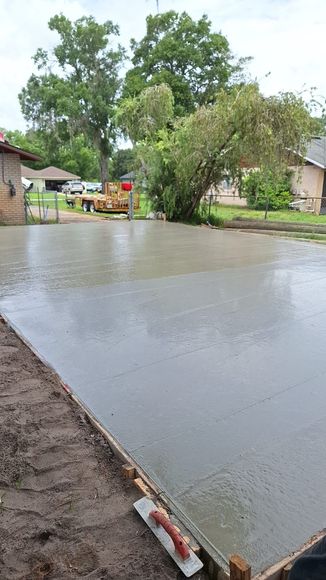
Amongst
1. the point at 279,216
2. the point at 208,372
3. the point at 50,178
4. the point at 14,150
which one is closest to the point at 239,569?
the point at 208,372

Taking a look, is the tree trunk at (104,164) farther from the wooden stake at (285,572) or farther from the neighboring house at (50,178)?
the wooden stake at (285,572)

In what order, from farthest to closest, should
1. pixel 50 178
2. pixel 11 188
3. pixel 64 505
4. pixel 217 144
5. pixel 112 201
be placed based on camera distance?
pixel 50 178, pixel 112 201, pixel 11 188, pixel 217 144, pixel 64 505

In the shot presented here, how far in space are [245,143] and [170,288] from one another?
28.7 ft

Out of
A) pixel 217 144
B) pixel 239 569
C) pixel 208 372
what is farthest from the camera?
pixel 217 144

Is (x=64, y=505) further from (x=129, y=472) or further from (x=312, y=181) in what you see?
(x=312, y=181)

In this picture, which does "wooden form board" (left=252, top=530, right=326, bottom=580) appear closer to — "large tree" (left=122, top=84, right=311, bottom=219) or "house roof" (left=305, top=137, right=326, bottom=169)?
"large tree" (left=122, top=84, right=311, bottom=219)

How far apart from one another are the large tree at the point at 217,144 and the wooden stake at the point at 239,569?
12.0m

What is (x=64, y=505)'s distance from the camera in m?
1.82

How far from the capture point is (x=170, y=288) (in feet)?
17.8

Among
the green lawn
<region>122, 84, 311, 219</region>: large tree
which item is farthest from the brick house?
the green lawn

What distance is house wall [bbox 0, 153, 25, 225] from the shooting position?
13867 mm

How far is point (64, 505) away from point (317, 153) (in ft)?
78.3

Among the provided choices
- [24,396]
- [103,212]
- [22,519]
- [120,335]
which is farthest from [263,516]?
[103,212]

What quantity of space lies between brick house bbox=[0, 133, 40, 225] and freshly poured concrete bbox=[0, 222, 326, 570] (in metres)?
7.76
